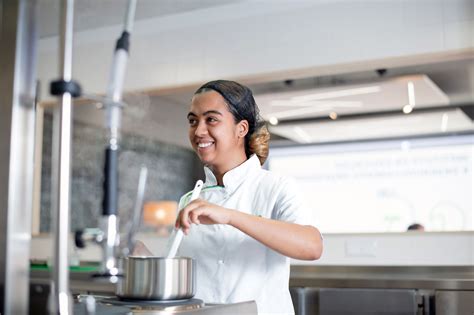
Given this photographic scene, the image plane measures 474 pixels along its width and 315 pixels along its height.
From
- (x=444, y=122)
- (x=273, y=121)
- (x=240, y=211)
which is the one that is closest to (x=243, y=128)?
(x=240, y=211)

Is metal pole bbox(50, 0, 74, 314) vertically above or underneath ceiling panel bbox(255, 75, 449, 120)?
underneath

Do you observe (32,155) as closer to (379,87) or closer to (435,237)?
(435,237)

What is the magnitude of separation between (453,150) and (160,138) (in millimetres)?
2360

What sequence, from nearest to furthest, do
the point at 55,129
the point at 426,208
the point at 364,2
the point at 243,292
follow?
the point at 55,129 → the point at 243,292 → the point at 364,2 → the point at 426,208

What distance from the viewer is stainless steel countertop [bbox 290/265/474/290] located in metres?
2.36

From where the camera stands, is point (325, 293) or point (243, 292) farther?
point (325, 293)

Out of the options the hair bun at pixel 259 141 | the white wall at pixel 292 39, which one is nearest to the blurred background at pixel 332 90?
the white wall at pixel 292 39

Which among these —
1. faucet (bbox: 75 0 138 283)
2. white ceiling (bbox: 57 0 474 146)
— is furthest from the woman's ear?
faucet (bbox: 75 0 138 283)

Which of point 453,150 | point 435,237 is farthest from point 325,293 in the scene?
point 453,150

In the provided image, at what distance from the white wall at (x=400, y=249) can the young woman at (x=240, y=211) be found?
138 cm

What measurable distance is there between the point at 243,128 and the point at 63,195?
0.74 meters

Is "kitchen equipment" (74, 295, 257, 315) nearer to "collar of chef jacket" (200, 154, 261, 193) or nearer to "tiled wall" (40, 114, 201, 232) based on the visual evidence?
"tiled wall" (40, 114, 201, 232)

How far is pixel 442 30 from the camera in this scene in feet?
8.90

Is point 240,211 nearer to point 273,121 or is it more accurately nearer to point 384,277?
point 384,277
